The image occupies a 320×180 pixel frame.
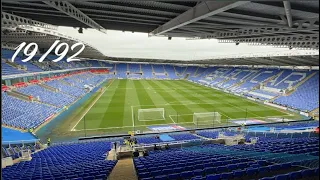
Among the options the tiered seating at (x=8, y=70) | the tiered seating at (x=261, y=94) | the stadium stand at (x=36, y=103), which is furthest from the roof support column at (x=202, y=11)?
the tiered seating at (x=261, y=94)

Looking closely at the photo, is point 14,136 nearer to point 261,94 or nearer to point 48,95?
point 48,95

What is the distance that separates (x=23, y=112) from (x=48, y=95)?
30.8 feet

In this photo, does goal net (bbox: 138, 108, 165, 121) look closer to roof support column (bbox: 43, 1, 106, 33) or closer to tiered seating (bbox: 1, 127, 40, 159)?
tiered seating (bbox: 1, 127, 40, 159)

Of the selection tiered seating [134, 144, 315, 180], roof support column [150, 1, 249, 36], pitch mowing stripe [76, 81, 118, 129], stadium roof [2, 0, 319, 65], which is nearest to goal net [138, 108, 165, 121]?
pitch mowing stripe [76, 81, 118, 129]

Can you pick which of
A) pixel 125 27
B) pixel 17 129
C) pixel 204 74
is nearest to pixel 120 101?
pixel 17 129

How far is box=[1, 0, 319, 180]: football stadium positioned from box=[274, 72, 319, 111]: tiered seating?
0.57 ft

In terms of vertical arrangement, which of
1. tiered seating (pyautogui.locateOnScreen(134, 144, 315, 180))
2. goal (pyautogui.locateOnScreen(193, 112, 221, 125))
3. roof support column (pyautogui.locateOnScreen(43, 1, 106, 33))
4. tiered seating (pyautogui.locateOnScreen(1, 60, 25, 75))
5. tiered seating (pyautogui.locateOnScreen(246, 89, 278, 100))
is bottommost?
goal (pyautogui.locateOnScreen(193, 112, 221, 125))

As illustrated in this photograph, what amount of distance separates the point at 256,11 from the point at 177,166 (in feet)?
22.5

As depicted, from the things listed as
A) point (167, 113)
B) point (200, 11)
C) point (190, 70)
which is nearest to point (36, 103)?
point (167, 113)

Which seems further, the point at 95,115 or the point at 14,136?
the point at 95,115

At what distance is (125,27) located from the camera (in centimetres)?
1427

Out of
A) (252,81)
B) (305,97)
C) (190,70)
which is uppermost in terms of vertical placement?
(190,70)

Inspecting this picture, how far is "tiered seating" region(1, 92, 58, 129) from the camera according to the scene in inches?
844

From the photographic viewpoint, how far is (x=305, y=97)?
120 ft
